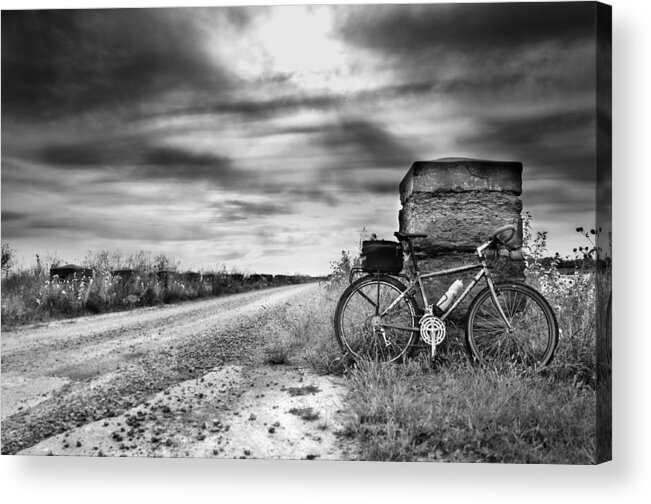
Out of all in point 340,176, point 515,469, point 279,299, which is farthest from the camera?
point 279,299

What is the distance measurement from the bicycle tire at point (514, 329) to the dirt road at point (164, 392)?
1.12m

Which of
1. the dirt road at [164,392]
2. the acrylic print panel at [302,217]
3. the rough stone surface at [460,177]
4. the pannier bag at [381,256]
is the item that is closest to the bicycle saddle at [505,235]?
the acrylic print panel at [302,217]

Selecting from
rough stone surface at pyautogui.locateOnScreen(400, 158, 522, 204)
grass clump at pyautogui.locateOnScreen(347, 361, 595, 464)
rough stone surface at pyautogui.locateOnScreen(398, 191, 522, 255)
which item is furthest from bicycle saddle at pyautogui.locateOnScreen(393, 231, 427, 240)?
grass clump at pyautogui.locateOnScreen(347, 361, 595, 464)

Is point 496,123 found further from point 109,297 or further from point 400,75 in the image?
point 109,297

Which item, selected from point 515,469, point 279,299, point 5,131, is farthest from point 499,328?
point 5,131

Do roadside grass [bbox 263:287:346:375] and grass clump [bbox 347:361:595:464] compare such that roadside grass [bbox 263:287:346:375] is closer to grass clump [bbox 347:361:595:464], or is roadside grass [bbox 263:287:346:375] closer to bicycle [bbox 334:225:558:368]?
bicycle [bbox 334:225:558:368]

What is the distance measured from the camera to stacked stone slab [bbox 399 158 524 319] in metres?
4.43

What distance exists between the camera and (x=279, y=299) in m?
4.66

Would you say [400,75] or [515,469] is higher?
[400,75]

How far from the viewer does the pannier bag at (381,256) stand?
173 inches

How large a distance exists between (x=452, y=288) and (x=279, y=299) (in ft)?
4.44

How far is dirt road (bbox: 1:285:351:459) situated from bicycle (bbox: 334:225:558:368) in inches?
15.0

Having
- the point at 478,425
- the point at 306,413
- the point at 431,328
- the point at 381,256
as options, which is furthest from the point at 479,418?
the point at 381,256

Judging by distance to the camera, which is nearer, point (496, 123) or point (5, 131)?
point (496, 123)
